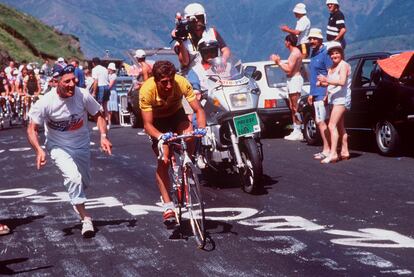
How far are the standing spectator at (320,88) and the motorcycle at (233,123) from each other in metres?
2.91

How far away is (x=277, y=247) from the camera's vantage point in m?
7.12

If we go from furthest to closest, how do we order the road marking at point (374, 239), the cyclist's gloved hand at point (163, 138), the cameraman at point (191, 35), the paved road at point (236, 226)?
the cameraman at point (191, 35)
the cyclist's gloved hand at point (163, 138)
the road marking at point (374, 239)
the paved road at point (236, 226)

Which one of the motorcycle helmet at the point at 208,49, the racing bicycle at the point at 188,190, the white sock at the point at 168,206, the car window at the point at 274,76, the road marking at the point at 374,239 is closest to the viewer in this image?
the road marking at the point at 374,239

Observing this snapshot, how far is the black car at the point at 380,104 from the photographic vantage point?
506 inches

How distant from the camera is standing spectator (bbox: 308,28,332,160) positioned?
43.2 ft

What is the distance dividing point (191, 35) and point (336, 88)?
2.80 m

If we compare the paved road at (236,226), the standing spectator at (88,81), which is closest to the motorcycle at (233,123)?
the paved road at (236,226)

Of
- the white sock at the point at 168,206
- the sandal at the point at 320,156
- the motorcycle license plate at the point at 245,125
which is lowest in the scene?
the sandal at the point at 320,156

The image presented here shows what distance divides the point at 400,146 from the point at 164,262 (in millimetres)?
7307

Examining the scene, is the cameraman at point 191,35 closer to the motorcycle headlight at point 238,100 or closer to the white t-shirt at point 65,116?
the motorcycle headlight at point 238,100

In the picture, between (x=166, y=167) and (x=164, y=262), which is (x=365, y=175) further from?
(x=164, y=262)

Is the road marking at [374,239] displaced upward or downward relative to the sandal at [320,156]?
downward

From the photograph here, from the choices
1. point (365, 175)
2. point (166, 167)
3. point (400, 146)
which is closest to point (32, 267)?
point (166, 167)

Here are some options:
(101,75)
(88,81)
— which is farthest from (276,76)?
(88,81)
